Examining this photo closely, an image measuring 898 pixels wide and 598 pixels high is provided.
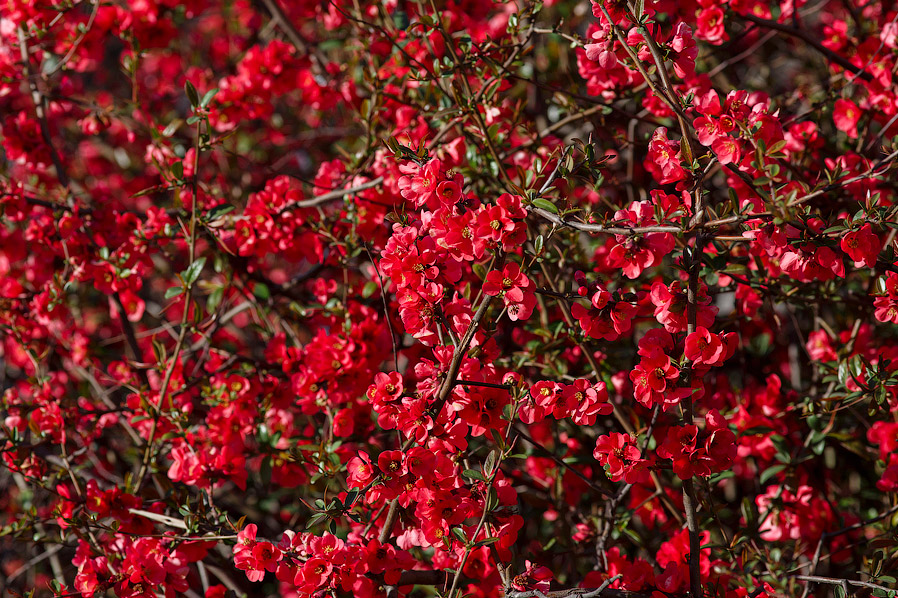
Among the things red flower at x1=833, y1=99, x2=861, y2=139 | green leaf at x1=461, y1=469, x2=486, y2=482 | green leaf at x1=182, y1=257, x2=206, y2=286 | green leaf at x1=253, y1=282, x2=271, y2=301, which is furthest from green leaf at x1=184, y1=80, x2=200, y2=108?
red flower at x1=833, y1=99, x2=861, y2=139

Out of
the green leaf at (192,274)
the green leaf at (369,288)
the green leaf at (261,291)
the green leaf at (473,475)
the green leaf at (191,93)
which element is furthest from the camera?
the green leaf at (261,291)

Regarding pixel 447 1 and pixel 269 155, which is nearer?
pixel 447 1

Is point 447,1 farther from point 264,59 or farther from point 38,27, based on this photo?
point 38,27

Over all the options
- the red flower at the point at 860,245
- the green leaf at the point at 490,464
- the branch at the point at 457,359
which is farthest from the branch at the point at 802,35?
the green leaf at the point at 490,464

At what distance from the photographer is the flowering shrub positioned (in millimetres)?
1218

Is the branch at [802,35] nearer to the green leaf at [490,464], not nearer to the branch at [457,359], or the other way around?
the branch at [457,359]

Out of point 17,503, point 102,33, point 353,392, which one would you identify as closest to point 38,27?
point 102,33

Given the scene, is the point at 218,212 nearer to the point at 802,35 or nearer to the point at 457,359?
the point at 457,359

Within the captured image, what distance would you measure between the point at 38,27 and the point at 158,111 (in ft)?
4.07

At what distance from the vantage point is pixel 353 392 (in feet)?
5.74

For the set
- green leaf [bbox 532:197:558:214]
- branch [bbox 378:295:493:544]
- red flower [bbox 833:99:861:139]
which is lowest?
branch [bbox 378:295:493:544]

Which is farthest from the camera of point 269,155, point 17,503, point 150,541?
point 269,155

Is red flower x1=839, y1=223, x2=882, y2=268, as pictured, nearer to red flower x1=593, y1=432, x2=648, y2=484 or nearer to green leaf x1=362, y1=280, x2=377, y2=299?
red flower x1=593, y1=432, x2=648, y2=484

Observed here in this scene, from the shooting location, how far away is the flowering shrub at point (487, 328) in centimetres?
122
